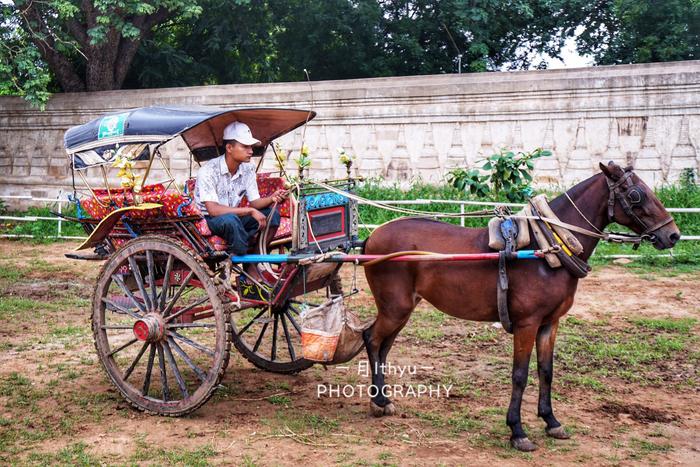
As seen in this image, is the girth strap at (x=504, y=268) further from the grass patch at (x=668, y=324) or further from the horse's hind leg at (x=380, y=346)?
the grass patch at (x=668, y=324)

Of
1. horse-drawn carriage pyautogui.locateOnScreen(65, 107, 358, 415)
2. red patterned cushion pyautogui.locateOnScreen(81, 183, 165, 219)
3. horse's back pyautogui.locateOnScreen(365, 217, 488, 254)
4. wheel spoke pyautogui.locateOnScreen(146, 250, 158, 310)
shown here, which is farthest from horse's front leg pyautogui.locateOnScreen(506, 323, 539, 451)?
red patterned cushion pyautogui.locateOnScreen(81, 183, 165, 219)

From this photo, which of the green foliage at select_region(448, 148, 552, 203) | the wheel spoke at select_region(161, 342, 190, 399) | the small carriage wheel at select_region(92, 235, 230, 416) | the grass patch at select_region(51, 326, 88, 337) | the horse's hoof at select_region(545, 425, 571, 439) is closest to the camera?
the horse's hoof at select_region(545, 425, 571, 439)

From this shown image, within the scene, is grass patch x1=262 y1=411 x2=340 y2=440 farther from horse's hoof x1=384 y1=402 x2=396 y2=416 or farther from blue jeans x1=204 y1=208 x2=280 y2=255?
blue jeans x1=204 y1=208 x2=280 y2=255

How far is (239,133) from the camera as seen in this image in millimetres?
6164

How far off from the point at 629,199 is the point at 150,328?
3667mm

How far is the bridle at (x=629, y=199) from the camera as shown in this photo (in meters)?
5.21

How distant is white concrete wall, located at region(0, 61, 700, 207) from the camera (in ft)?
42.8

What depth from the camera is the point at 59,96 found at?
58.3 feet

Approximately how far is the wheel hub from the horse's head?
348 cm

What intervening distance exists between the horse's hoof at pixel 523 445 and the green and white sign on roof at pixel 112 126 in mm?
3751


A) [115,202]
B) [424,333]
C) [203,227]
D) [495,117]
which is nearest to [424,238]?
[203,227]

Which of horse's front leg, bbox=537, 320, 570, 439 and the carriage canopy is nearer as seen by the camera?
horse's front leg, bbox=537, 320, 570, 439

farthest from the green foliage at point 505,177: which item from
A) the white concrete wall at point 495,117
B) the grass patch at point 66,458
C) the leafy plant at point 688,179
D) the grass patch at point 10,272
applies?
the grass patch at point 66,458

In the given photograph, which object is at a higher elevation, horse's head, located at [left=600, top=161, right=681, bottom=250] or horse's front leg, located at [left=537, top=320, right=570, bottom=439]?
horse's head, located at [left=600, top=161, right=681, bottom=250]
